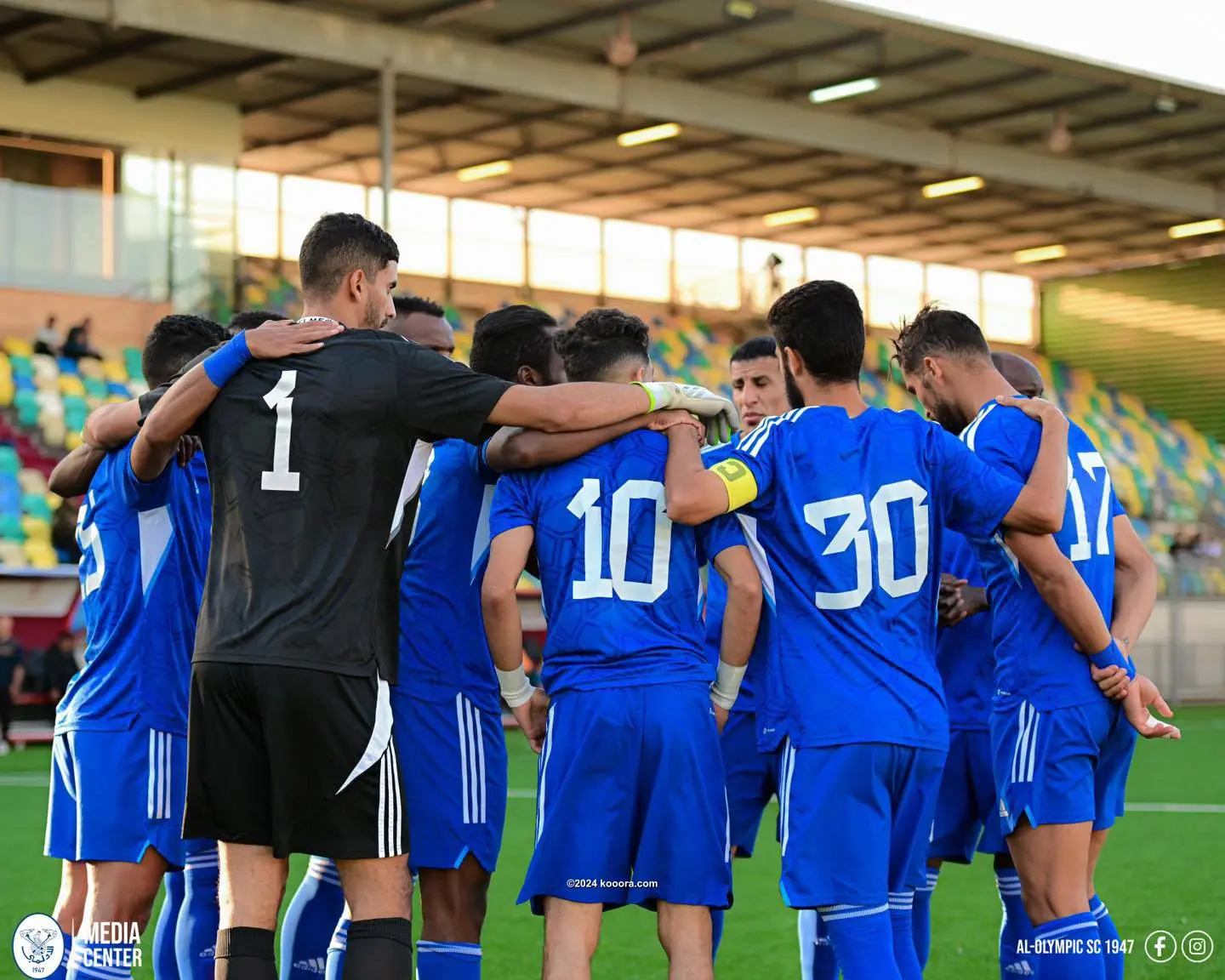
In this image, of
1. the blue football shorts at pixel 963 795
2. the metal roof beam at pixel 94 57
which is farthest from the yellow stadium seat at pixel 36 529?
the blue football shorts at pixel 963 795

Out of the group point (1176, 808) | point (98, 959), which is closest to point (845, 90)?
point (1176, 808)

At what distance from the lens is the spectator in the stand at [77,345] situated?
72.2 ft

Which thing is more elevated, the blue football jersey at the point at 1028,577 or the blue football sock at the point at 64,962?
the blue football jersey at the point at 1028,577

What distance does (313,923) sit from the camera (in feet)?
15.5

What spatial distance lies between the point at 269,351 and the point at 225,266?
19686 mm

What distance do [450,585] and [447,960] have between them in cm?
104

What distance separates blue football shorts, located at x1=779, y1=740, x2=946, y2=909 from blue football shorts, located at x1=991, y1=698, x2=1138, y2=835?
1.61 feet

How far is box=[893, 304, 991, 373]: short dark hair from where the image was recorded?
4855mm

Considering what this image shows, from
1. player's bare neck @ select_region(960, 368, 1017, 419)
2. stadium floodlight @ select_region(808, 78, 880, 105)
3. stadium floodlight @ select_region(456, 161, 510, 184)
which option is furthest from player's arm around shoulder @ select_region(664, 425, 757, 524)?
stadium floodlight @ select_region(456, 161, 510, 184)

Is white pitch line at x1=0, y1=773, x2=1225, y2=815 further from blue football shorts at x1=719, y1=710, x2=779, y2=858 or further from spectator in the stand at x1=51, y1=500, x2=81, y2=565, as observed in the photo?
blue football shorts at x1=719, y1=710, x2=779, y2=858

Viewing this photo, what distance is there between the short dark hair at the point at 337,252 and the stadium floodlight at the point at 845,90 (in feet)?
71.4

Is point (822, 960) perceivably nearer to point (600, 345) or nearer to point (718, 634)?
point (718, 634)

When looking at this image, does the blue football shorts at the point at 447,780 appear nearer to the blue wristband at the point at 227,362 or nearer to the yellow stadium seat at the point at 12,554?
the blue wristband at the point at 227,362

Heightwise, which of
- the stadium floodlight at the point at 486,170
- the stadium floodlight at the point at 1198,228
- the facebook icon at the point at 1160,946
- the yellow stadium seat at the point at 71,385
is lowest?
the facebook icon at the point at 1160,946
